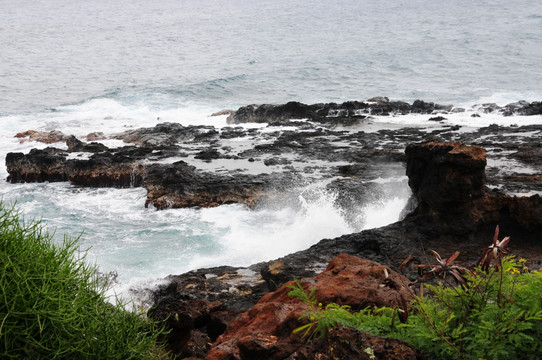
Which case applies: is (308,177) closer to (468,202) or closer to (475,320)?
(468,202)

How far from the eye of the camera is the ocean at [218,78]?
12.4m

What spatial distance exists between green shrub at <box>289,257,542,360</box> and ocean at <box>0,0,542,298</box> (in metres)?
2.36

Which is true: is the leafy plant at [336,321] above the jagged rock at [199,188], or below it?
above

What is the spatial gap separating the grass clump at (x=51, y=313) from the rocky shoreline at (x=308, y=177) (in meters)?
0.89

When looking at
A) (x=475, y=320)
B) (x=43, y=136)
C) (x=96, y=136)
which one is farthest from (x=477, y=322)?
(x=43, y=136)

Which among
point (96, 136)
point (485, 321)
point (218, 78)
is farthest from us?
point (218, 78)

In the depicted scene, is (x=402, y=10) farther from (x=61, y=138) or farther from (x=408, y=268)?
(x=408, y=268)

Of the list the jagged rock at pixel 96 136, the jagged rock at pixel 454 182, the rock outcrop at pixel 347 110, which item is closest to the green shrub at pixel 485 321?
the jagged rock at pixel 454 182

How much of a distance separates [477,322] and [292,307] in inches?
59.7

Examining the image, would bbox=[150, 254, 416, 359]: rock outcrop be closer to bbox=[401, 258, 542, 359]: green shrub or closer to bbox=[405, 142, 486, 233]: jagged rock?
bbox=[401, 258, 542, 359]: green shrub

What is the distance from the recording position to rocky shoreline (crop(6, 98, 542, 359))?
7.19 metres

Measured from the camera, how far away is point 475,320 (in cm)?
288

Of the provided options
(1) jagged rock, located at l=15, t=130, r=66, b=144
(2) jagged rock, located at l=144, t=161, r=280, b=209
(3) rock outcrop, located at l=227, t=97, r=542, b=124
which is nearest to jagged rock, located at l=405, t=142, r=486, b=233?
(2) jagged rock, located at l=144, t=161, r=280, b=209

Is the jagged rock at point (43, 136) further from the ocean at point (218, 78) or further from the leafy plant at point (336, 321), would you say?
the leafy plant at point (336, 321)
